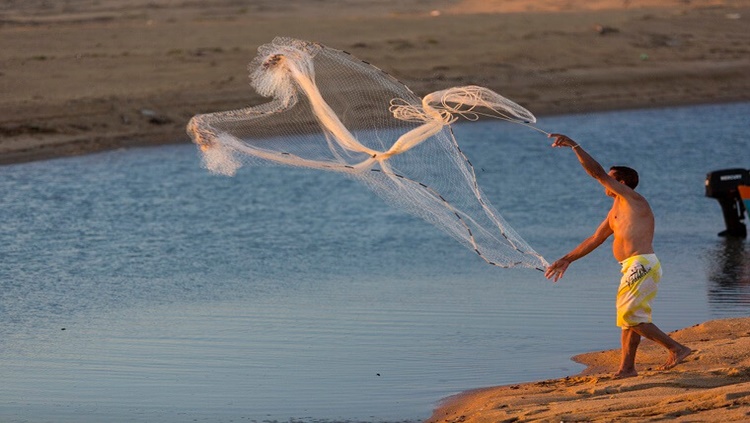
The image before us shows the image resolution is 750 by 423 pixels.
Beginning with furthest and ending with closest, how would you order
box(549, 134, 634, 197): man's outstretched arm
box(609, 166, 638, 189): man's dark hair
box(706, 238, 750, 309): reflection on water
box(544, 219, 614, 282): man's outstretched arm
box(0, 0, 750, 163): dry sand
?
box(0, 0, 750, 163): dry sand → box(706, 238, 750, 309): reflection on water → box(544, 219, 614, 282): man's outstretched arm → box(609, 166, 638, 189): man's dark hair → box(549, 134, 634, 197): man's outstretched arm

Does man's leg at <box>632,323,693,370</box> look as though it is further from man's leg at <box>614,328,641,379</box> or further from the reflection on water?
the reflection on water

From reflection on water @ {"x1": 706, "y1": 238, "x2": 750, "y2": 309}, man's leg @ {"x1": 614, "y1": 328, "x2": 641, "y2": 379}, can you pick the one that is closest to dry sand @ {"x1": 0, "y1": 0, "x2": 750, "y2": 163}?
reflection on water @ {"x1": 706, "y1": 238, "x2": 750, "y2": 309}

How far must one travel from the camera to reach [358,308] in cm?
988

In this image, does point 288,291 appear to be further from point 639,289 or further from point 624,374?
point 639,289

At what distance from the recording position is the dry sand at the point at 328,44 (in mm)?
19969

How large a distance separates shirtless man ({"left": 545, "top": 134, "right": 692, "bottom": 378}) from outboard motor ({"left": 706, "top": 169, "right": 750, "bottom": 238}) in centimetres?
621

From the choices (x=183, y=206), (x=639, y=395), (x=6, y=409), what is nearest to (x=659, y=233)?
(x=183, y=206)

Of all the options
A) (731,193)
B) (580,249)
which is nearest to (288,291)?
(580,249)

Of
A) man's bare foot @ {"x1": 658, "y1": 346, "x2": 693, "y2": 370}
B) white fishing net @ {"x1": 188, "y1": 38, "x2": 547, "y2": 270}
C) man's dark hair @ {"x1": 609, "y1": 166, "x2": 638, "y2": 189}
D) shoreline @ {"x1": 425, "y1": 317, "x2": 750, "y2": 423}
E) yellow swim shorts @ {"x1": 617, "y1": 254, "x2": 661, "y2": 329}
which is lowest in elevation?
shoreline @ {"x1": 425, "y1": 317, "x2": 750, "y2": 423}

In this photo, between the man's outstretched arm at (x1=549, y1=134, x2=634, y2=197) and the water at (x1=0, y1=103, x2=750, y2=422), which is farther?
the water at (x1=0, y1=103, x2=750, y2=422)

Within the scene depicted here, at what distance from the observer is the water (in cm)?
770

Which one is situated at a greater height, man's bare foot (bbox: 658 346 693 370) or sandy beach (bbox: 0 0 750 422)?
sandy beach (bbox: 0 0 750 422)

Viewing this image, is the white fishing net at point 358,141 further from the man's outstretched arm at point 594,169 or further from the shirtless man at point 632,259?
the shirtless man at point 632,259

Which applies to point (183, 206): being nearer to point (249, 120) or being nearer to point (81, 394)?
point (249, 120)
